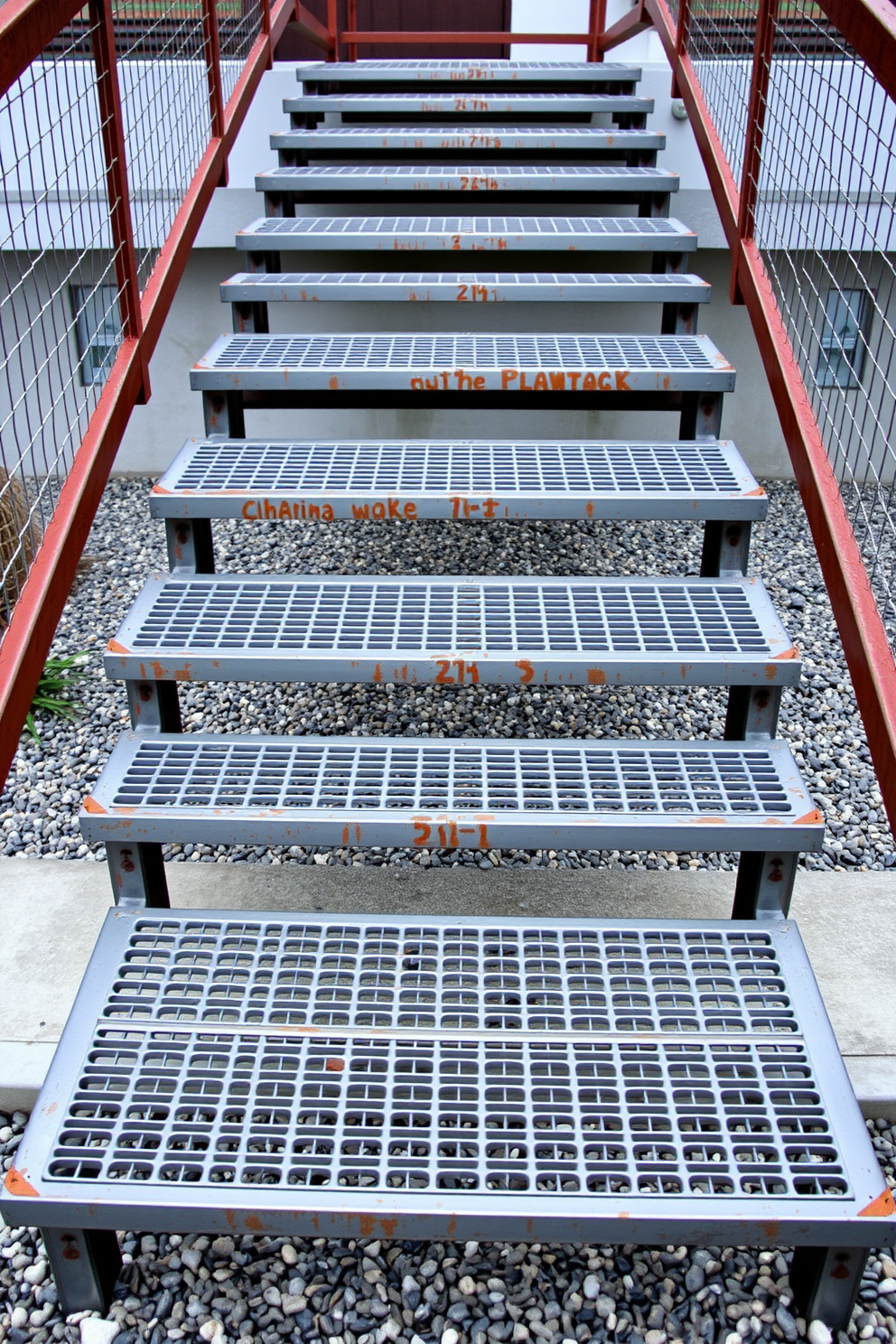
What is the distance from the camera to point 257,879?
2.15m

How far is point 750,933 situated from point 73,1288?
109 cm

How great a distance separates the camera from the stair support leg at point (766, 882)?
1676 mm

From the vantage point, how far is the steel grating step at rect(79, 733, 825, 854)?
1631 mm

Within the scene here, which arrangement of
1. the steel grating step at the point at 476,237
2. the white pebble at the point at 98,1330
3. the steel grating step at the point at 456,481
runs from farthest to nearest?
the steel grating step at the point at 476,237 < the steel grating step at the point at 456,481 < the white pebble at the point at 98,1330

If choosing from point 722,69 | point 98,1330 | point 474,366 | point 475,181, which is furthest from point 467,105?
point 98,1330

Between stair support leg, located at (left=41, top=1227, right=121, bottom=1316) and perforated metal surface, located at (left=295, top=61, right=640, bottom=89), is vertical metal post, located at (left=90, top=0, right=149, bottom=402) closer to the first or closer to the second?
stair support leg, located at (left=41, top=1227, right=121, bottom=1316)

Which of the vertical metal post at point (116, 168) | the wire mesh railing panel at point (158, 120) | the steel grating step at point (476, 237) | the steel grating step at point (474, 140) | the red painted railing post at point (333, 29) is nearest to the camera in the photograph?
the vertical metal post at point (116, 168)

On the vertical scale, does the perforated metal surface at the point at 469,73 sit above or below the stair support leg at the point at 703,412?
above

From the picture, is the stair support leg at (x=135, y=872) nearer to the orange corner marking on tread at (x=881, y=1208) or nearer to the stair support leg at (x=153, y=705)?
the stair support leg at (x=153, y=705)

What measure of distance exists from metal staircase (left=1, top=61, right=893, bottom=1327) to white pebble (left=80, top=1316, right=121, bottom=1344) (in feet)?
0.13

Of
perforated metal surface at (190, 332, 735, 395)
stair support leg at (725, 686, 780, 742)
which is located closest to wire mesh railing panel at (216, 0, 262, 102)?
perforated metal surface at (190, 332, 735, 395)

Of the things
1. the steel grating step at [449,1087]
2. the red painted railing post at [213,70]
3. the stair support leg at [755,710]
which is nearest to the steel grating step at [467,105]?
the red painted railing post at [213,70]

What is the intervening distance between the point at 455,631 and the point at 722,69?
2.99 meters

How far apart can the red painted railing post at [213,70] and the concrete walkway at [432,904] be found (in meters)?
2.11
